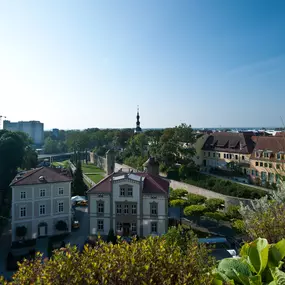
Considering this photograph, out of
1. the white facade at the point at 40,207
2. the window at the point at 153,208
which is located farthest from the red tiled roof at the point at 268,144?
the white facade at the point at 40,207

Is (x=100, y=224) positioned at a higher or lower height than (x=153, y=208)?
lower

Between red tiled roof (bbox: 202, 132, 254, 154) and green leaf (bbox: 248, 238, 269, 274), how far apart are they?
121 feet

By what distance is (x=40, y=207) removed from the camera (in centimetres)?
2369

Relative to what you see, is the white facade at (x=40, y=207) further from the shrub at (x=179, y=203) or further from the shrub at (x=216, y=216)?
the shrub at (x=216, y=216)

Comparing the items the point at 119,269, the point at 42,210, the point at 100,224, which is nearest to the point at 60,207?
the point at 42,210

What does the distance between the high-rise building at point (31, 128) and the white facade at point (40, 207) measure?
11656 centimetres


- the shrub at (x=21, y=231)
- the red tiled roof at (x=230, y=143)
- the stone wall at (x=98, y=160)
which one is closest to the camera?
the shrub at (x=21, y=231)

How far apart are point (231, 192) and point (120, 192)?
14332 mm

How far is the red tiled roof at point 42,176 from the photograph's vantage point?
23222mm

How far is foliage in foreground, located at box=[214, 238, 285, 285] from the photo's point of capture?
148 inches

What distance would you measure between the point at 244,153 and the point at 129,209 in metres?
23.2

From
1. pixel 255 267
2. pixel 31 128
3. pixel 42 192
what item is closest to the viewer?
pixel 255 267

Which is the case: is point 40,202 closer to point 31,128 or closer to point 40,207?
point 40,207

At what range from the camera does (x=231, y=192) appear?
30.6 meters
